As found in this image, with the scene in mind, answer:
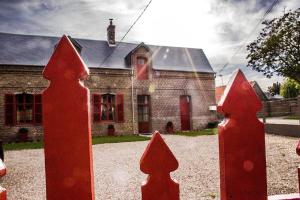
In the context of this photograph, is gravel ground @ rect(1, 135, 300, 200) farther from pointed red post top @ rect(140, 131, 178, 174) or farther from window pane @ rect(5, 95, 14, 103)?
window pane @ rect(5, 95, 14, 103)

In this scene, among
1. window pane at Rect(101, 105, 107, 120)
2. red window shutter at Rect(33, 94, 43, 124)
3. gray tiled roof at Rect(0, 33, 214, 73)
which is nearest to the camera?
red window shutter at Rect(33, 94, 43, 124)

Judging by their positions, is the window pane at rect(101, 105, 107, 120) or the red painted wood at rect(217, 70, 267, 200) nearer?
the red painted wood at rect(217, 70, 267, 200)

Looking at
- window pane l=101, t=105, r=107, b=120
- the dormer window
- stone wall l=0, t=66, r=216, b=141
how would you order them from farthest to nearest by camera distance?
the dormer window < window pane l=101, t=105, r=107, b=120 < stone wall l=0, t=66, r=216, b=141

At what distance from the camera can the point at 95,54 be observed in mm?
19188

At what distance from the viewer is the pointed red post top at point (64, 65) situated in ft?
3.81

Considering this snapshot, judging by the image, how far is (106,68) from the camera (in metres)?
18.2

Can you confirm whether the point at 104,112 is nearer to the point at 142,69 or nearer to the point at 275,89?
the point at 142,69

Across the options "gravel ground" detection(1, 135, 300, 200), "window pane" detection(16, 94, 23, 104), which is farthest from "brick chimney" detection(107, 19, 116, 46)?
"gravel ground" detection(1, 135, 300, 200)

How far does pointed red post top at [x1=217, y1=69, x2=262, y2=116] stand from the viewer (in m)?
1.30

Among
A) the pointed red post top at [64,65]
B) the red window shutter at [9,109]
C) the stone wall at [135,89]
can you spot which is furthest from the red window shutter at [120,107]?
the pointed red post top at [64,65]

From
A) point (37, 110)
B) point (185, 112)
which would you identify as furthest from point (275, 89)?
point (37, 110)

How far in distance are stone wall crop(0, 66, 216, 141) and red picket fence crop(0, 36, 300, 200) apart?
A: 16468 mm

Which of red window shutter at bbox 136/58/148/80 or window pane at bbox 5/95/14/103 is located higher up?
red window shutter at bbox 136/58/148/80

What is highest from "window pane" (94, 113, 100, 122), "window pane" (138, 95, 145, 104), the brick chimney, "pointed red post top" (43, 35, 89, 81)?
the brick chimney
